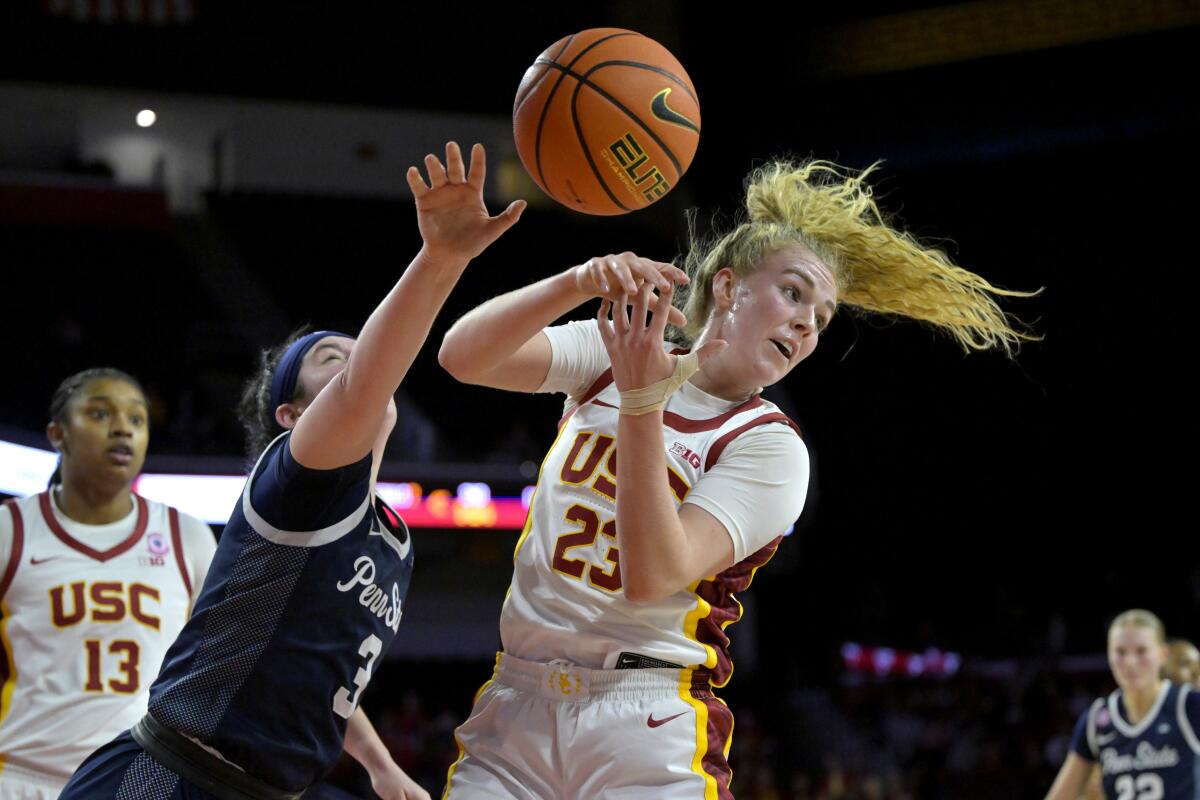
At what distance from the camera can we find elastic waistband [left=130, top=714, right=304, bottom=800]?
267cm

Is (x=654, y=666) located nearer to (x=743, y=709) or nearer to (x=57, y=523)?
(x=57, y=523)

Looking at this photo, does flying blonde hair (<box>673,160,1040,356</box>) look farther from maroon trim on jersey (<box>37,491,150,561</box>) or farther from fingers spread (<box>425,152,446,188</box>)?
maroon trim on jersey (<box>37,491,150,561</box>)

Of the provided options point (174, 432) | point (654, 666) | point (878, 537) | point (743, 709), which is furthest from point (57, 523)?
point (878, 537)

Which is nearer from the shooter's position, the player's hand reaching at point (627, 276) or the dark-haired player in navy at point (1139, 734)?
the player's hand reaching at point (627, 276)

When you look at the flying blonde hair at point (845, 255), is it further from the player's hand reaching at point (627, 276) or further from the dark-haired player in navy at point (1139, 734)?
the dark-haired player in navy at point (1139, 734)

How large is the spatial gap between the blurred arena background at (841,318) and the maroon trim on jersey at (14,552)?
29.4 feet

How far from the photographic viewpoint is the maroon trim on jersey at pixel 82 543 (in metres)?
4.55

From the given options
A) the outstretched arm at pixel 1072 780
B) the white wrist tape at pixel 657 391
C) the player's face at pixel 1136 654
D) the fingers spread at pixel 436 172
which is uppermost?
the player's face at pixel 1136 654

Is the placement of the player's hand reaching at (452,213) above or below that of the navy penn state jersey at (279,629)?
above

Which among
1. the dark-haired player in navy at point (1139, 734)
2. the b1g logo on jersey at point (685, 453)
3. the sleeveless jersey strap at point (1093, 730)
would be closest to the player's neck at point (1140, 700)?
the dark-haired player in navy at point (1139, 734)

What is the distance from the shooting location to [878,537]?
1817 cm

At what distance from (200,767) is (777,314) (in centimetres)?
164

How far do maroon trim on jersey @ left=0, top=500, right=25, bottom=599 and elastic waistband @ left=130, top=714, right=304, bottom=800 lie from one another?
201cm

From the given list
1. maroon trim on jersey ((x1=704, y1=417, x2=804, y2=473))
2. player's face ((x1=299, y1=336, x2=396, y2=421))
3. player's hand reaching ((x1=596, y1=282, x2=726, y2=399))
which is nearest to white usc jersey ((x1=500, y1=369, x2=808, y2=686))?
maroon trim on jersey ((x1=704, y1=417, x2=804, y2=473))
